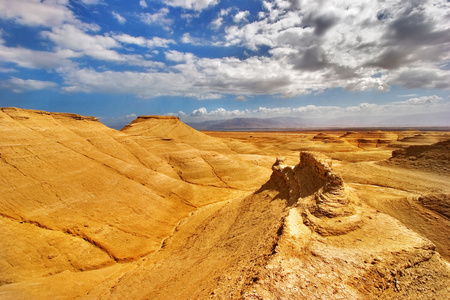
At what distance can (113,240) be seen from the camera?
10.9 meters

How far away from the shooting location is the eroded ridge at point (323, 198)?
21.1 ft

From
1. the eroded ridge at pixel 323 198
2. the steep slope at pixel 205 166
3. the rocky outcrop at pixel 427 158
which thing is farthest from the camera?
the steep slope at pixel 205 166

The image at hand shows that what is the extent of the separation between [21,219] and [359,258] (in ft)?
45.5

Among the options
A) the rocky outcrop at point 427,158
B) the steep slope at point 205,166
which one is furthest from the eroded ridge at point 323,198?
the steep slope at point 205,166

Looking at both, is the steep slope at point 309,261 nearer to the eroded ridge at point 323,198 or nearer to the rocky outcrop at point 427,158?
the eroded ridge at point 323,198

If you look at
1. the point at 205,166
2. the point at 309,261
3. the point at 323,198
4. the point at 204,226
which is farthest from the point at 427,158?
the point at 205,166

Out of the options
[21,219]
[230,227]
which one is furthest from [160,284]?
[21,219]

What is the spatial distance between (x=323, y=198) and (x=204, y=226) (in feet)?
23.1

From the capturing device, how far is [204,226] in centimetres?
1212

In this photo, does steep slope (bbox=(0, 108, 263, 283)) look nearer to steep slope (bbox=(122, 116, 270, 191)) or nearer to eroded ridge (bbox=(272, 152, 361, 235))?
steep slope (bbox=(122, 116, 270, 191))

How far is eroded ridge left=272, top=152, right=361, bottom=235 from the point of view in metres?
6.42

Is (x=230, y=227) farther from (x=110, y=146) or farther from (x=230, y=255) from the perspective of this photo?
(x=110, y=146)

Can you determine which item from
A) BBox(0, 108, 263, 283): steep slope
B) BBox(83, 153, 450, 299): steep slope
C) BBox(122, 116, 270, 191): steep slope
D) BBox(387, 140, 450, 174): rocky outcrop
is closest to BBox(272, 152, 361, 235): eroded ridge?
BBox(83, 153, 450, 299): steep slope

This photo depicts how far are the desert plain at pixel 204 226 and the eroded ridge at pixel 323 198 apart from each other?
5cm
